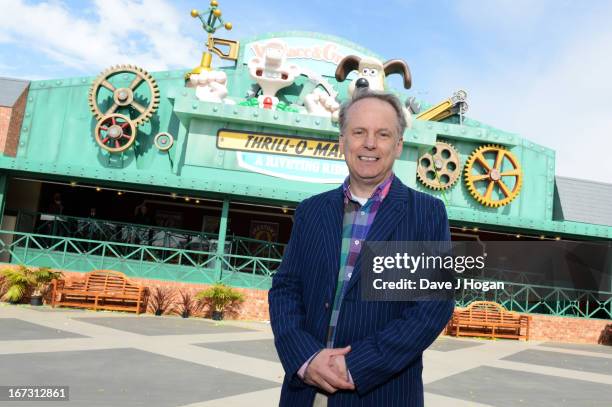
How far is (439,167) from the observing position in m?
17.5

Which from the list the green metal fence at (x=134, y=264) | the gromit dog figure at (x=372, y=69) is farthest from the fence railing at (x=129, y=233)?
the gromit dog figure at (x=372, y=69)

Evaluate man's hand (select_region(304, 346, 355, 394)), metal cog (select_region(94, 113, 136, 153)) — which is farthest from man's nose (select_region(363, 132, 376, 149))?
metal cog (select_region(94, 113, 136, 153))

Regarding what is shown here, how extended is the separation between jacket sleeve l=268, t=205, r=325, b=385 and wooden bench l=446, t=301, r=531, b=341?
1194cm

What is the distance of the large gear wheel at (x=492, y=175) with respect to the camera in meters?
17.6

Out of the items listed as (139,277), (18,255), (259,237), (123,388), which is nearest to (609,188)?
(259,237)

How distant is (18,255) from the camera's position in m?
12.9

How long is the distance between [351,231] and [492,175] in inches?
676

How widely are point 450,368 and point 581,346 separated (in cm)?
825

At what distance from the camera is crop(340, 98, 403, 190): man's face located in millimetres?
2006

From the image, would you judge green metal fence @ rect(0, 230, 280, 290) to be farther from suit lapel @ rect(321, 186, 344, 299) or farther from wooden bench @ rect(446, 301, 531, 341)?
suit lapel @ rect(321, 186, 344, 299)

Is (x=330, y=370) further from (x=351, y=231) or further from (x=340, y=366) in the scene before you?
(x=351, y=231)

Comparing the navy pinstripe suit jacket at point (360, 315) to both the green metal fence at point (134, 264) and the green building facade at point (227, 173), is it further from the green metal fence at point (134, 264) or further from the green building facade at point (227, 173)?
the green building facade at point (227, 173)

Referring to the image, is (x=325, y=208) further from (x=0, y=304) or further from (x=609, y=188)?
(x=609, y=188)

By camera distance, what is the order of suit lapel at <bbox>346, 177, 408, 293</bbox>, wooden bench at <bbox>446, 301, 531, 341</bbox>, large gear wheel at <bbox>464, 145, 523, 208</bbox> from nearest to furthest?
1. suit lapel at <bbox>346, 177, 408, 293</bbox>
2. wooden bench at <bbox>446, 301, 531, 341</bbox>
3. large gear wheel at <bbox>464, 145, 523, 208</bbox>
